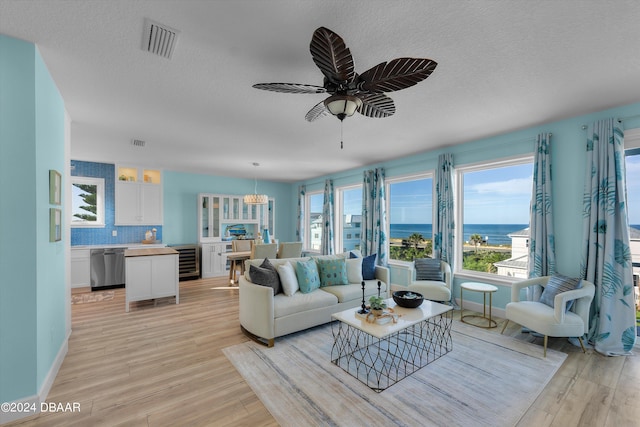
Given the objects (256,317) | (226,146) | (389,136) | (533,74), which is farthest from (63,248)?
(533,74)

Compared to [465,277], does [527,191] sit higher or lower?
higher

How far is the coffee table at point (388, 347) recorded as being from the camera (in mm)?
2402

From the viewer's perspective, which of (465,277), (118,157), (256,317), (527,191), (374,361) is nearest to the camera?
(374,361)

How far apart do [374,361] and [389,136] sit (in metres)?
3.09

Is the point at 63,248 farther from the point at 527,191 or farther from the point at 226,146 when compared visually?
the point at 527,191

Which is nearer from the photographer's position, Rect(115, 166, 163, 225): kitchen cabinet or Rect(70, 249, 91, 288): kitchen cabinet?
Rect(70, 249, 91, 288): kitchen cabinet

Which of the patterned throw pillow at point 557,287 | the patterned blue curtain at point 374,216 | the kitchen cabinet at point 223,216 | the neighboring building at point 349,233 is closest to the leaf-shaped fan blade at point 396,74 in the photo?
the patterned throw pillow at point 557,287

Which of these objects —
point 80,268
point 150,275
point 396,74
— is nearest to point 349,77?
point 396,74

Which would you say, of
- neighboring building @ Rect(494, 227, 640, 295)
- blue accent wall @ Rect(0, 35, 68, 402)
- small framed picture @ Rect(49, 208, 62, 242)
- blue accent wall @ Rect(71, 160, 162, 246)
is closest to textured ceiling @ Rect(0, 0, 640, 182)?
blue accent wall @ Rect(0, 35, 68, 402)

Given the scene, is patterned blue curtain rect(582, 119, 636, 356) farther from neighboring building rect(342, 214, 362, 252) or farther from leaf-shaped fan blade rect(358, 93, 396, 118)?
neighboring building rect(342, 214, 362, 252)

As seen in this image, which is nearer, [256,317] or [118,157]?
[256,317]

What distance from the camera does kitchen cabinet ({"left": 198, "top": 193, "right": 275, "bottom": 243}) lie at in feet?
23.2

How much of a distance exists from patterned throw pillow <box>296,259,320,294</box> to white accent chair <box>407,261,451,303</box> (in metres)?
1.61

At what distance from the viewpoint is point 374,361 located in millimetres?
2688
